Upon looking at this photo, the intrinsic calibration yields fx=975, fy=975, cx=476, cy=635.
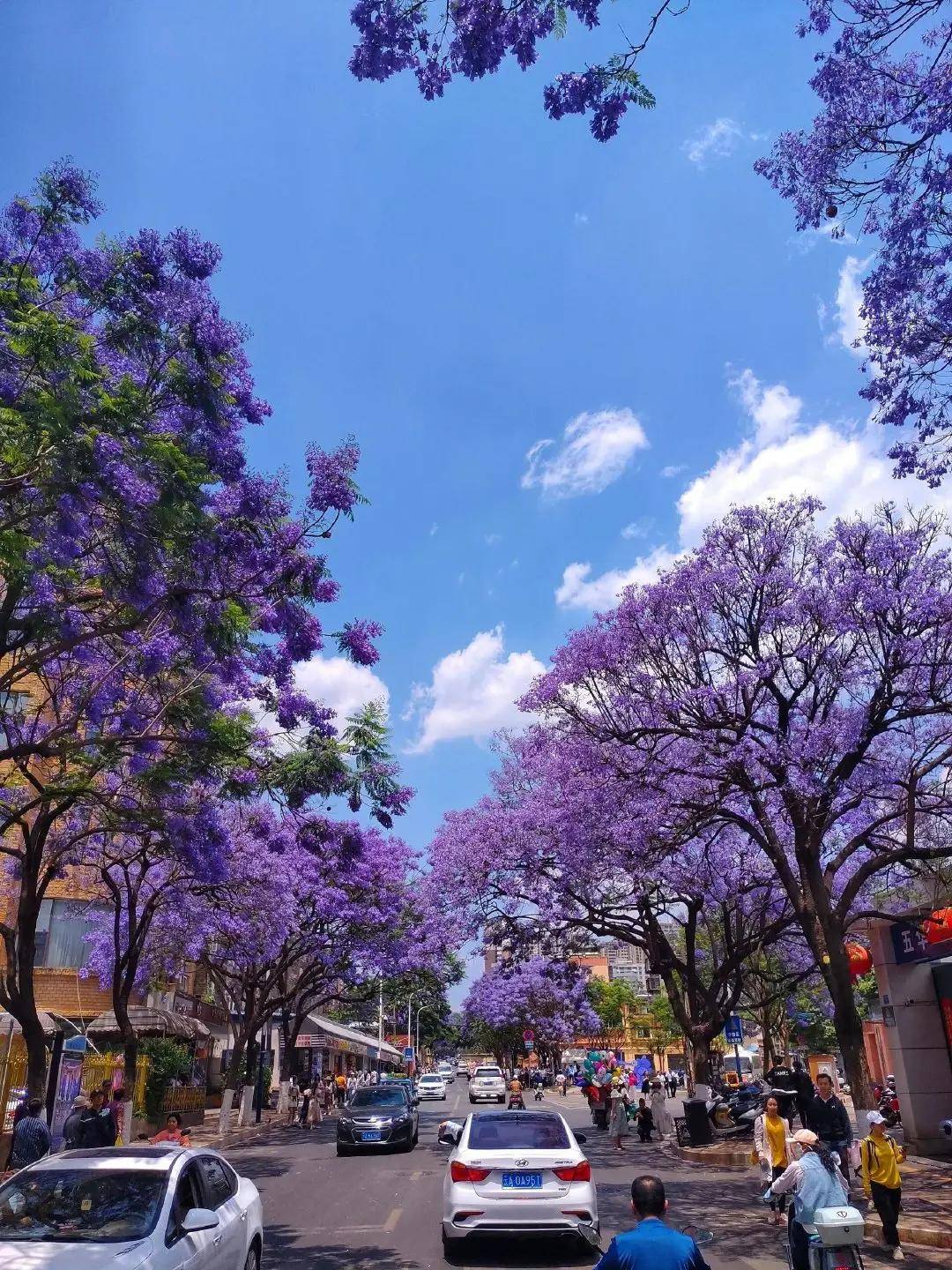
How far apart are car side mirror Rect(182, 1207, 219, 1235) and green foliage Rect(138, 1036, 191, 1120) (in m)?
21.7

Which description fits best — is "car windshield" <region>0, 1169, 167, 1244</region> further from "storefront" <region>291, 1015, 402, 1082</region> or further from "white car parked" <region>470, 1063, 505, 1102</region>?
"storefront" <region>291, 1015, 402, 1082</region>

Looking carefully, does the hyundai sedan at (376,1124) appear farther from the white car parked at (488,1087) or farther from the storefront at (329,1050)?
the storefront at (329,1050)

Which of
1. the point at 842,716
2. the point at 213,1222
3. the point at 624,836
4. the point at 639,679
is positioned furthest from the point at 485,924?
the point at 213,1222

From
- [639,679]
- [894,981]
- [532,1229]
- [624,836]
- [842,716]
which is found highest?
[639,679]

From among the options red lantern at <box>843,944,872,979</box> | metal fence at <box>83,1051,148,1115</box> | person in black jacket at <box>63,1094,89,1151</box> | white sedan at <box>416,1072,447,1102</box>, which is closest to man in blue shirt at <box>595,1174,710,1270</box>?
person in black jacket at <box>63,1094,89,1151</box>

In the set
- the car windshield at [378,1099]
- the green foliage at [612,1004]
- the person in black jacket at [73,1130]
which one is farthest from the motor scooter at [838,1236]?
the green foliage at [612,1004]

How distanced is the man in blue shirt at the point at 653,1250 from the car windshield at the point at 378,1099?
2005 centimetres

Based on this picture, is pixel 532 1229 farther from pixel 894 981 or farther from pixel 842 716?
pixel 894 981

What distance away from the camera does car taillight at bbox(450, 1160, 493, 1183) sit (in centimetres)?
927

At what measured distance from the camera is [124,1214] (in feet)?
20.5

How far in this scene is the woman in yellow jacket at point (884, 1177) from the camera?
955 centimetres

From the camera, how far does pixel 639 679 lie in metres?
16.7

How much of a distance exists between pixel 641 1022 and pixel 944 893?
7249 centimetres

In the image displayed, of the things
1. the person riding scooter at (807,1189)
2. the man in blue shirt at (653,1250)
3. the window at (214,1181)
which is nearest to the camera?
the man in blue shirt at (653,1250)
